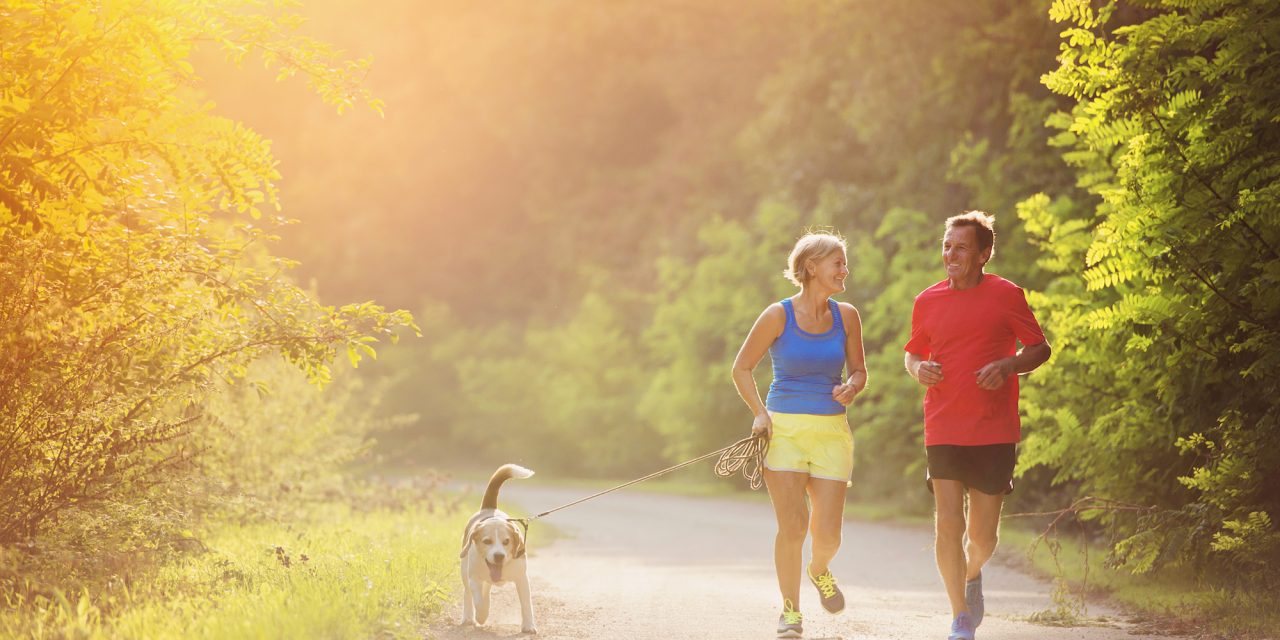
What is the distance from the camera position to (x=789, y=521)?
315 inches

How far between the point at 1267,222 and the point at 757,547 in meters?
10.1

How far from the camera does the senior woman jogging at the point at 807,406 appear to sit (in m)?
7.95

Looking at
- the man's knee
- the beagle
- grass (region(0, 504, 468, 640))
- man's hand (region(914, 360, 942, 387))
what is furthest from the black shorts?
grass (region(0, 504, 468, 640))

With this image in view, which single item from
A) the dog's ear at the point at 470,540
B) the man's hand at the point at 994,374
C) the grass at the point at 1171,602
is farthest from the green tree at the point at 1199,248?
the dog's ear at the point at 470,540

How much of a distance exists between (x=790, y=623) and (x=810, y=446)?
1027 millimetres

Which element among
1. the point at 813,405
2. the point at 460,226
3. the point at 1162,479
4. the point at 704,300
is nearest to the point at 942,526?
the point at 813,405

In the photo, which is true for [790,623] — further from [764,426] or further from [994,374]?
[994,374]

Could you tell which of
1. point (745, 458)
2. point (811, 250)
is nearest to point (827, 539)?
point (745, 458)

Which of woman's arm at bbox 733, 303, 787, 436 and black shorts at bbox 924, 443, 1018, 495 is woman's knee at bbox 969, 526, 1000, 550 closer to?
black shorts at bbox 924, 443, 1018, 495

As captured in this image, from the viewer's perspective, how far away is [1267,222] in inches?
341

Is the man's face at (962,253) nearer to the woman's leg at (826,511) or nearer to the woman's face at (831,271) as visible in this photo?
the woman's face at (831,271)

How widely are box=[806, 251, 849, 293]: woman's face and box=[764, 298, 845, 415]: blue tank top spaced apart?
27 cm

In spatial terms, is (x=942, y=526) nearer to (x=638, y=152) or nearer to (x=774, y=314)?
(x=774, y=314)

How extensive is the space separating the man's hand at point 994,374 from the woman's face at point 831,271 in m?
0.98
